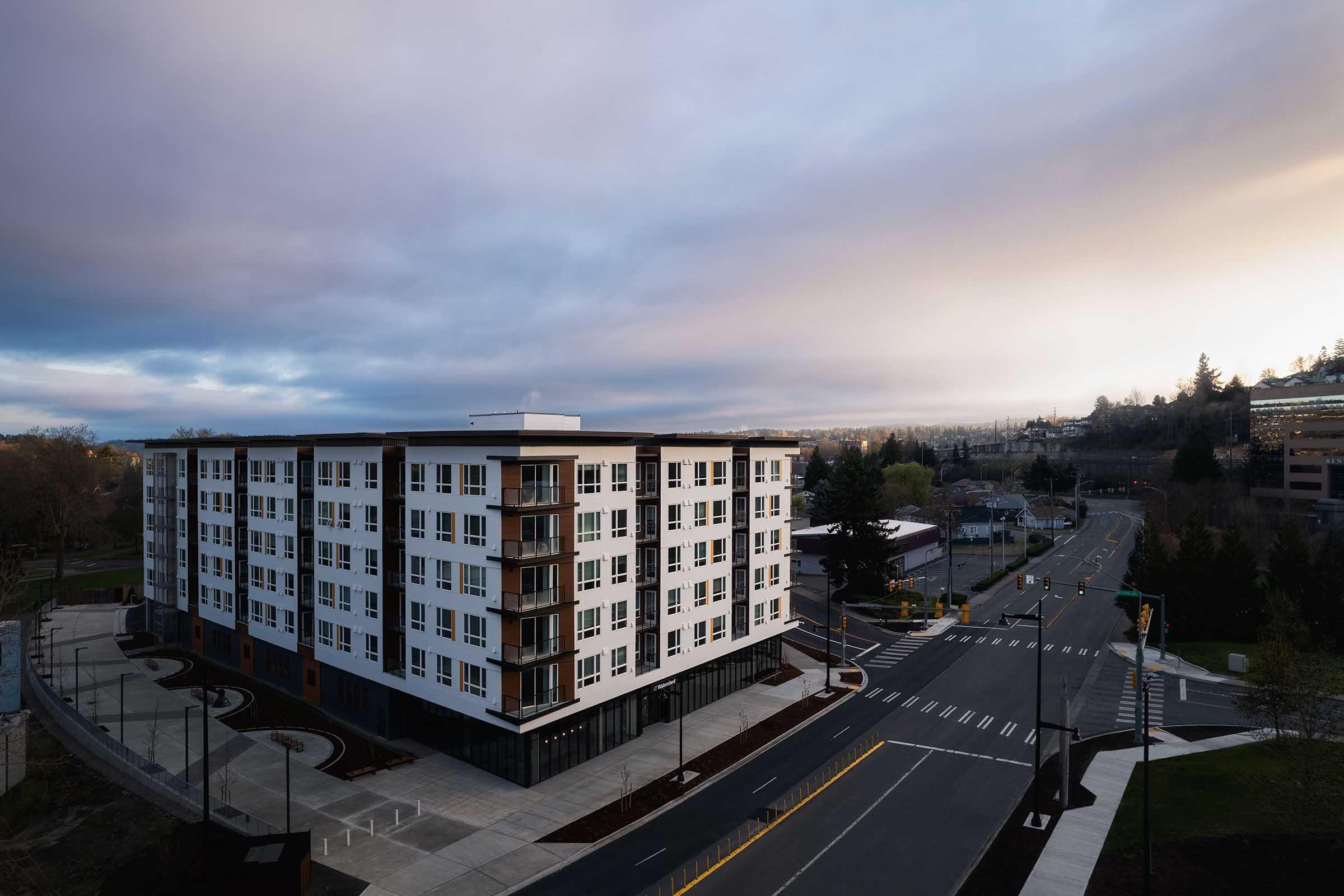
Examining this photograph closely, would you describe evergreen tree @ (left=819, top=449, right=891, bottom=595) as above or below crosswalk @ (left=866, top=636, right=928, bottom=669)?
above

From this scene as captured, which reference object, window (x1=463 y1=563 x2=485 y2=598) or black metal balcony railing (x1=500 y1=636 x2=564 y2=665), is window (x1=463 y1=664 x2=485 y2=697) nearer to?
black metal balcony railing (x1=500 y1=636 x2=564 y2=665)

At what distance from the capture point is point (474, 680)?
113 ft

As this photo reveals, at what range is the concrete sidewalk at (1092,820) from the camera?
83.3 feet

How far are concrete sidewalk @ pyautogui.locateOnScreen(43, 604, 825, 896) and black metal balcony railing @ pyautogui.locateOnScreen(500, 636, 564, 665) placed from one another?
6.46m

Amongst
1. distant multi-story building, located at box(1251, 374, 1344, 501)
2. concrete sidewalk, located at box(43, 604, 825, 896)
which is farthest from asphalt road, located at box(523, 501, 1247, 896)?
distant multi-story building, located at box(1251, 374, 1344, 501)

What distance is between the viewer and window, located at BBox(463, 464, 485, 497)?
113 feet

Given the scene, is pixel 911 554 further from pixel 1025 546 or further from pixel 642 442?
pixel 642 442

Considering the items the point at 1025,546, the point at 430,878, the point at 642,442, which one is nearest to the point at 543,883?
Result: the point at 430,878

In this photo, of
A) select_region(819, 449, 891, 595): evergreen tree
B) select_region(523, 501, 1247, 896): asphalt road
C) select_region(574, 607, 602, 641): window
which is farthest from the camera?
select_region(819, 449, 891, 595): evergreen tree

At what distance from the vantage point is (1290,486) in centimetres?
9012

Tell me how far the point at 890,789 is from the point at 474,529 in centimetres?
2434

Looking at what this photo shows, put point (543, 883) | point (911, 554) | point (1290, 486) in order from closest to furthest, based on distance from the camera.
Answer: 1. point (543, 883)
2. point (1290, 486)
3. point (911, 554)

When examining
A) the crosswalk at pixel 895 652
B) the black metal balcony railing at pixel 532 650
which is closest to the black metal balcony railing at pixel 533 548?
the black metal balcony railing at pixel 532 650

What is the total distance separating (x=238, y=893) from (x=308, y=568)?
2450cm
